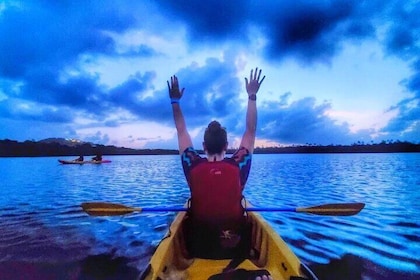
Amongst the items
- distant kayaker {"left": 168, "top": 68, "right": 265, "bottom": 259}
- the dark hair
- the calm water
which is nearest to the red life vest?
distant kayaker {"left": 168, "top": 68, "right": 265, "bottom": 259}

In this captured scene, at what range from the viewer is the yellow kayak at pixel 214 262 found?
9.48ft

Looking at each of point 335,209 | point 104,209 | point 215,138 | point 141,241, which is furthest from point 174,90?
point 141,241

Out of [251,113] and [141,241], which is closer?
[251,113]

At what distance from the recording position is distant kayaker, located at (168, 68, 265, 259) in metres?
3.11

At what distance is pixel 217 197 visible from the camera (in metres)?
3.11

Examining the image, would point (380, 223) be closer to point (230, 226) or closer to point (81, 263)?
point (230, 226)

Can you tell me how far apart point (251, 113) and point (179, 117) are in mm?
806

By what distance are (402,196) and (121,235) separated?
974cm

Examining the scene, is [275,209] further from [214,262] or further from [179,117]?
[179,117]

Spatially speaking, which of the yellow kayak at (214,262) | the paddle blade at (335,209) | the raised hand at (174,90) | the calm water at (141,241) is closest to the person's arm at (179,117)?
the raised hand at (174,90)

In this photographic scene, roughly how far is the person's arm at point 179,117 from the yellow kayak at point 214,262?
1021 mm

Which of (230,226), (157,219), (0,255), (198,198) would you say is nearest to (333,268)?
(230,226)

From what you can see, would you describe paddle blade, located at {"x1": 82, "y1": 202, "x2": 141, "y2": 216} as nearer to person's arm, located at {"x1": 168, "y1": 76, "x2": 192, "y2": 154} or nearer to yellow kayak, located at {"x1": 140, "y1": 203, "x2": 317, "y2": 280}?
yellow kayak, located at {"x1": 140, "y1": 203, "x2": 317, "y2": 280}

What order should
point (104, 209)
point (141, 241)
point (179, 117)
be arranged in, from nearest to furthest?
point (179, 117) < point (104, 209) < point (141, 241)
